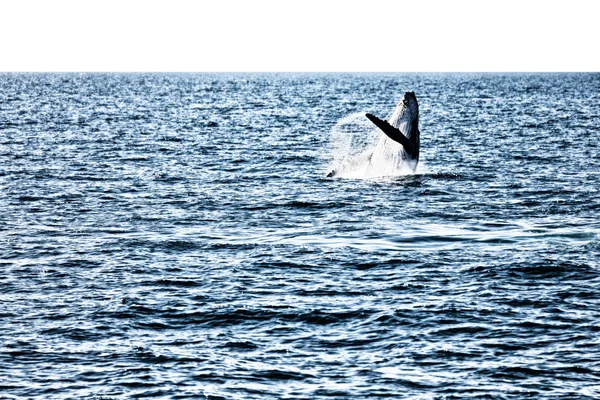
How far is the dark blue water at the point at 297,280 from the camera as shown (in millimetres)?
18234

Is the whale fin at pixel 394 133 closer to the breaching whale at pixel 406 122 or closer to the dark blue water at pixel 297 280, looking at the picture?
the breaching whale at pixel 406 122

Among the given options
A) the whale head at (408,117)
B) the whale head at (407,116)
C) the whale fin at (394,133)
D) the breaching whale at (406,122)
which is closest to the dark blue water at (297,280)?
the whale fin at (394,133)

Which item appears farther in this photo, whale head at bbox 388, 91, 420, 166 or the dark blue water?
whale head at bbox 388, 91, 420, 166

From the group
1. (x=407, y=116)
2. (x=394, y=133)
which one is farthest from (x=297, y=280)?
(x=407, y=116)

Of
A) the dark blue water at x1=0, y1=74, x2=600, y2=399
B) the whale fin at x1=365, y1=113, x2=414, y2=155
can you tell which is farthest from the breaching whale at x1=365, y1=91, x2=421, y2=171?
the dark blue water at x1=0, y1=74, x2=600, y2=399

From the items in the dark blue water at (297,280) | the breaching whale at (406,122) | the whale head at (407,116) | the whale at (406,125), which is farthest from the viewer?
the whale head at (407,116)

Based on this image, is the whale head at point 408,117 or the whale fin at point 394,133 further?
the whale head at point 408,117

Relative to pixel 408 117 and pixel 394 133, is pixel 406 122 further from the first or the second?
pixel 394 133

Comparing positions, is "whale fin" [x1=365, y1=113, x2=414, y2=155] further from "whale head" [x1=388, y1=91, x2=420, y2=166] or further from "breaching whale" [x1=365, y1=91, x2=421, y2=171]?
"whale head" [x1=388, y1=91, x2=420, y2=166]

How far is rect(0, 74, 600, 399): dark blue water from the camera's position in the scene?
18.2m

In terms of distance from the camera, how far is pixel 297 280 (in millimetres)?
25219

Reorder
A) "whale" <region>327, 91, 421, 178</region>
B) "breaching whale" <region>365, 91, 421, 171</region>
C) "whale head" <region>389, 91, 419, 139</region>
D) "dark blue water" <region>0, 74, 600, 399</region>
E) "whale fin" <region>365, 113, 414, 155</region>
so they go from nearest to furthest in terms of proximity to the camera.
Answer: "dark blue water" <region>0, 74, 600, 399</region> < "whale fin" <region>365, 113, 414, 155</region> < "whale" <region>327, 91, 421, 178</region> < "breaching whale" <region>365, 91, 421, 171</region> < "whale head" <region>389, 91, 419, 139</region>

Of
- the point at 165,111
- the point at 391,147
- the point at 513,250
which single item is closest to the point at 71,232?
the point at 513,250

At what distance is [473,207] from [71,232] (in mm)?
15605
